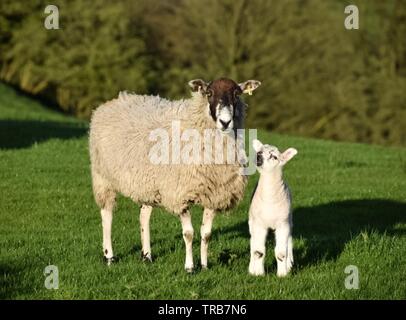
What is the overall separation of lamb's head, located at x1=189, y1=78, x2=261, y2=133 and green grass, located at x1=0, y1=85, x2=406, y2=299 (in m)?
1.75

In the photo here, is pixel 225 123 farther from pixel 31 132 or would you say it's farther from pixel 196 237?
pixel 31 132

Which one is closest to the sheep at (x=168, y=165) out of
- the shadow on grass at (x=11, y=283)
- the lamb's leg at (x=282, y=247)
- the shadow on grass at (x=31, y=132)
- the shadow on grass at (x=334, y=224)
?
the lamb's leg at (x=282, y=247)

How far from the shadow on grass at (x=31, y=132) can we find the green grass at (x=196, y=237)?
0.06 meters

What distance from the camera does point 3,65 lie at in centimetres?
4647

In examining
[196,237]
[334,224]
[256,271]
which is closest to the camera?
[256,271]

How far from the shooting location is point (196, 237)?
463 inches

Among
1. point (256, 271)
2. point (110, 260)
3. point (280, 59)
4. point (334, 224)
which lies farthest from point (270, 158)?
point (280, 59)

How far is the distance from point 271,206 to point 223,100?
134cm

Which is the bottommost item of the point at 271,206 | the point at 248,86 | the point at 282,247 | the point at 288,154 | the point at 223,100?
the point at 282,247

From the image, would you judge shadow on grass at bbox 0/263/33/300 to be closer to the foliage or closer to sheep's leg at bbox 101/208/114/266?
sheep's leg at bbox 101/208/114/266

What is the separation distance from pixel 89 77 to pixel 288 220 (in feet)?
116

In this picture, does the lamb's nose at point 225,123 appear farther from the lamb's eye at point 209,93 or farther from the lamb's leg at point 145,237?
the lamb's leg at point 145,237

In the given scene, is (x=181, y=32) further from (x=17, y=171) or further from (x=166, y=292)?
(x=166, y=292)

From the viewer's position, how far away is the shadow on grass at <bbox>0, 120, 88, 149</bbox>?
20781 mm
